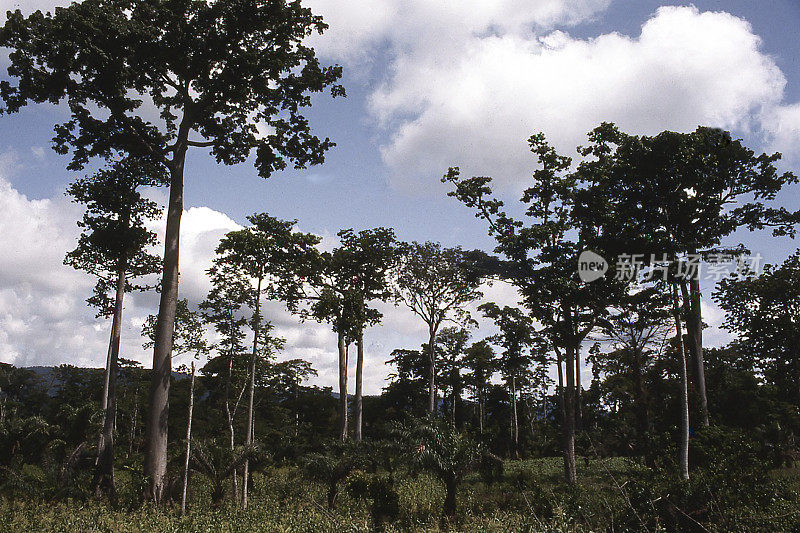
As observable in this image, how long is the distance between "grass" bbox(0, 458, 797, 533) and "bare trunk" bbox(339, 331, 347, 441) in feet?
10.6

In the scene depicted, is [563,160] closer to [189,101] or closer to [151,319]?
[189,101]

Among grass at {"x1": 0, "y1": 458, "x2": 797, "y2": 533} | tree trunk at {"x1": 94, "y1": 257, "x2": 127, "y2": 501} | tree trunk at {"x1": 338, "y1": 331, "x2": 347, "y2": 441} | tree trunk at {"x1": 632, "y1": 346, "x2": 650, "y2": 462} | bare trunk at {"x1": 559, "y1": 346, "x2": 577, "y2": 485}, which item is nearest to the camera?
grass at {"x1": 0, "y1": 458, "x2": 797, "y2": 533}

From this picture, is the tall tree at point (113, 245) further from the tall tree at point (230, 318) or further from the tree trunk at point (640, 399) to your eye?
the tree trunk at point (640, 399)

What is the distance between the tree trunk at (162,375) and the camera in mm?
12516

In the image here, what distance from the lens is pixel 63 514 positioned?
1218cm

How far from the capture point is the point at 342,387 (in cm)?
2570

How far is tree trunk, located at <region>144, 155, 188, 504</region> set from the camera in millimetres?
12516

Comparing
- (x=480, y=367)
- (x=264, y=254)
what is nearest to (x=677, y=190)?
(x=264, y=254)

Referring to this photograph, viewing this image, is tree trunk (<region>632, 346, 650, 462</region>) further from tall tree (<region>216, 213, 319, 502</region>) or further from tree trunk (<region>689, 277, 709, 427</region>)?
tall tree (<region>216, 213, 319, 502</region>)

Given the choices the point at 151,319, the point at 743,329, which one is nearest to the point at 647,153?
the point at 743,329

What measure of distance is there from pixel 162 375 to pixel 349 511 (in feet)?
22.2

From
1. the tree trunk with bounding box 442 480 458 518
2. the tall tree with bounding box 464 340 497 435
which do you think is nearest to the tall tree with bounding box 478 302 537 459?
the tall tree with bounding box 464 340 497 435

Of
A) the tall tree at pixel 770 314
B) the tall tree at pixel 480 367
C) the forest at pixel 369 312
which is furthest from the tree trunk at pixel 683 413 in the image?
the tall tree at pixel 480 367

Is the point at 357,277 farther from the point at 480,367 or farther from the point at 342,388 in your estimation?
the point at 480,367
